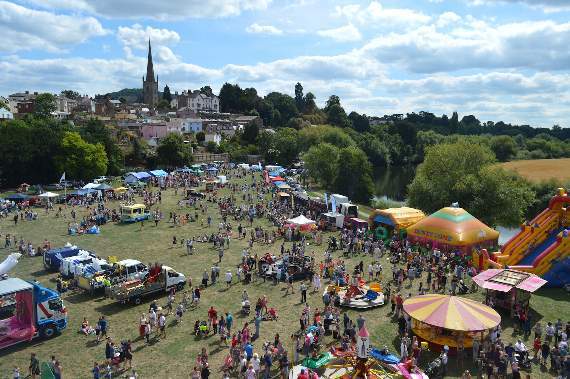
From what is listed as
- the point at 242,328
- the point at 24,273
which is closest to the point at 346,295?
the point at 242,328

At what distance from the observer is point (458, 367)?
14867 millimetres

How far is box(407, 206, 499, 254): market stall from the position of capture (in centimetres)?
2666

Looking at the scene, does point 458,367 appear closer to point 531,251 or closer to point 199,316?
point 199,316

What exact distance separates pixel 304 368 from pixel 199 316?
6300 millimetres

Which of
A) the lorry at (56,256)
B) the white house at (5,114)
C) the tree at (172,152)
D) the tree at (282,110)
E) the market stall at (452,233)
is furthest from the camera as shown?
the tree at (282,110)

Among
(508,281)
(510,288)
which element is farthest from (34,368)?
(508,281)

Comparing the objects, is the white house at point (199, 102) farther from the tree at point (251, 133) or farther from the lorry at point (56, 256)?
the lorry at point (56, 256)

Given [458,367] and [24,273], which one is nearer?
[458,367]

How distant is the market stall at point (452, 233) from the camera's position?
1049 inches

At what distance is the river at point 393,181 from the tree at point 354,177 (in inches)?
203

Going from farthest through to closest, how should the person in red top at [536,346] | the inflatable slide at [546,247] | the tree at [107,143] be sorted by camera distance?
the tree at [107,143]
the inflatable slide at [546,247]
the person in red top at [536,346]

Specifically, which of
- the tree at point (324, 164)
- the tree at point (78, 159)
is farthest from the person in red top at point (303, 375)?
the tree at point (78, 159)

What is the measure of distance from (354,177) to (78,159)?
102 ft

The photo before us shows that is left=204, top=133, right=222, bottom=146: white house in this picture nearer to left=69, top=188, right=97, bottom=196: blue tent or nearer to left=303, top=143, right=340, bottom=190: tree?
left=303, top=143, right=340, bottom=190: tree
